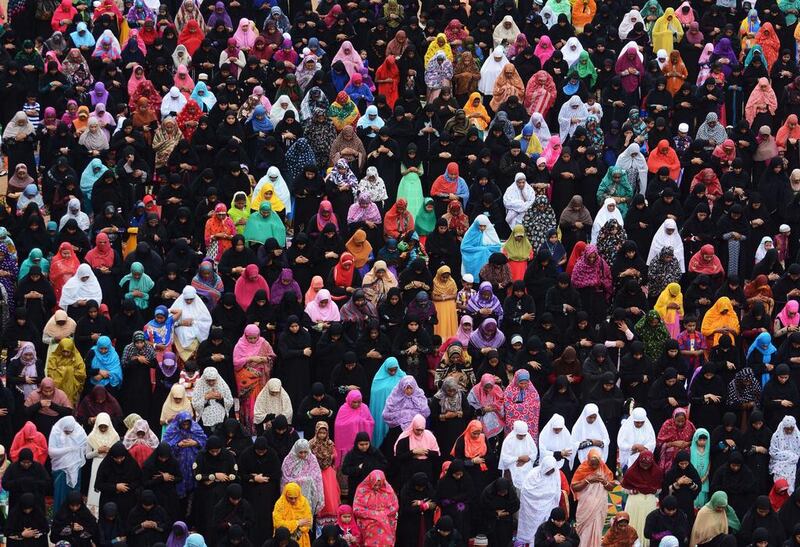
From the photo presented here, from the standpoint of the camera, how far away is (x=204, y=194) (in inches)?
1029

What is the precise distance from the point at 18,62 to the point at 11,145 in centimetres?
170

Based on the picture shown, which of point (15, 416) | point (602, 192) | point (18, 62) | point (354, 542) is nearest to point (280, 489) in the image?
point (354, 542)

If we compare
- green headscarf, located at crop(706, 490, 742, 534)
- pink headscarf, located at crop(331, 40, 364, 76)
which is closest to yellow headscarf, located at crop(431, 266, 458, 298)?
green headscarf, located at crop(706, 490, 742, 534)

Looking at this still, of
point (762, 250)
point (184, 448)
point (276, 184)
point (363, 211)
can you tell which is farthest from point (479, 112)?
point (184, 448)

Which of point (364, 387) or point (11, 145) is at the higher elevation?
point (11, 145)

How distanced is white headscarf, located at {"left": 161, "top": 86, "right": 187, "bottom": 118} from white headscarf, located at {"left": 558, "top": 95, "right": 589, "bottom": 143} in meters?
4.83

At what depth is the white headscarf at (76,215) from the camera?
25578 mm

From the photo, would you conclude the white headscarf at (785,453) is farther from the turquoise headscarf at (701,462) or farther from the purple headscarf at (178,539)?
the purple headscarf at (178,539)

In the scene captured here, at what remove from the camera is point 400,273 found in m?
24.8

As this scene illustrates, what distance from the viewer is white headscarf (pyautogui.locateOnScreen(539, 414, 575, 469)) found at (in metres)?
22.3

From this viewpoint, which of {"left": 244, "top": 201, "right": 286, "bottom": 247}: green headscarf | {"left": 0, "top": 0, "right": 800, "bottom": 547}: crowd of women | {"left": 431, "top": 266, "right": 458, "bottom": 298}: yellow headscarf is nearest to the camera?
{"left": 0, "top": 0, "right": 800, "bottom": 547}: crowd of women

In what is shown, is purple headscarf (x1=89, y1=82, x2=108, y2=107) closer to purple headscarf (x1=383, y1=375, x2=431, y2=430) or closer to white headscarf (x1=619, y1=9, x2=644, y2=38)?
white headscarf (x1=619, y1=9, x2=644, y2=38)

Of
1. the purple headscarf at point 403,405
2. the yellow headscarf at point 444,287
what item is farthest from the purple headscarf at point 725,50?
the purple headscarf at point 403,405

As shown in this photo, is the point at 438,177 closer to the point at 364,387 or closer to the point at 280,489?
the point at 364,387
